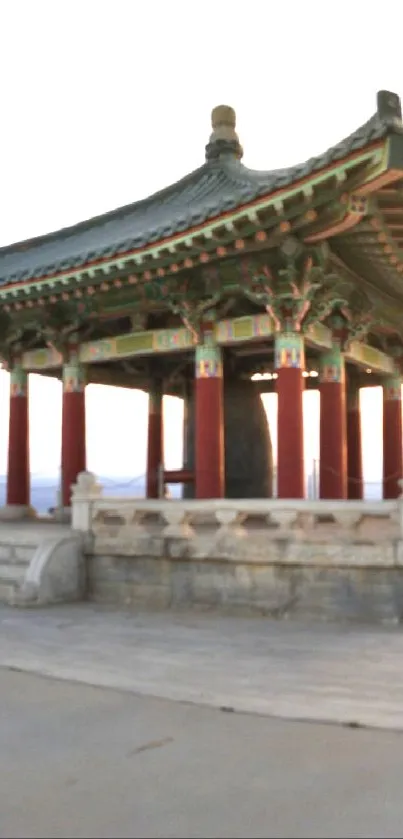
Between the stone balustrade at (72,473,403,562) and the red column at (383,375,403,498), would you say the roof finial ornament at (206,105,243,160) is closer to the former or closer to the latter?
the red column at (383,375,403,498)

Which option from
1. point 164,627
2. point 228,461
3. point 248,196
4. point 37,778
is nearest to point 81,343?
point 228,461

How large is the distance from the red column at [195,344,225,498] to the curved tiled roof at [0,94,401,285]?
2.41 meters

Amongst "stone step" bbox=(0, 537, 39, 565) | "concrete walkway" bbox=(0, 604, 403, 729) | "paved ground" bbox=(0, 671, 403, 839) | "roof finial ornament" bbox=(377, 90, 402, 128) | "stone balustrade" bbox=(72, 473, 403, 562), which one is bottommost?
"concrete walkway" bbox=(0, 604, 403, 729)

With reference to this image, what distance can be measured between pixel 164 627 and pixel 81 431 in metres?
6.36

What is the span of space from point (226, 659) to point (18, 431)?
384 inches

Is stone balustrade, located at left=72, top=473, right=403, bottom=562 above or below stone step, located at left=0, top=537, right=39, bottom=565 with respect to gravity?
above

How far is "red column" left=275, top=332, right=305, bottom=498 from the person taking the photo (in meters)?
10.9

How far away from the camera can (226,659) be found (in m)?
7.09

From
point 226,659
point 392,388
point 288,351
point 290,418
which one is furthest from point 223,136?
point 226,659

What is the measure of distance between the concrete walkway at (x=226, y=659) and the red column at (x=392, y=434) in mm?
8092

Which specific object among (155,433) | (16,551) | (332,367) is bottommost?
(16,551)

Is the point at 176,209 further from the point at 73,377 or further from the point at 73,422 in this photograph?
the point at 73,422

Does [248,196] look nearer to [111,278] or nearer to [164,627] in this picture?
[111,278]

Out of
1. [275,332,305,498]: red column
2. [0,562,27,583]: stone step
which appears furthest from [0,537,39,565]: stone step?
[275,332,305,498]: red column
